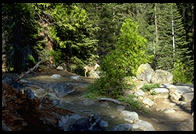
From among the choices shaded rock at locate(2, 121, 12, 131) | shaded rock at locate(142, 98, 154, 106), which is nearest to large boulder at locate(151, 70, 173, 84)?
shaded rock at locate(142, 98, 154, 106)

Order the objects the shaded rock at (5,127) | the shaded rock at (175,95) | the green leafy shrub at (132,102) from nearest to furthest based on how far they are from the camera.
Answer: the shaded rock at (5,127) < the green leafy shrub at (132,102) < the shaded rock at (175,95)

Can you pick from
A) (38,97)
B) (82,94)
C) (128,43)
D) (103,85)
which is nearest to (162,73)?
(128,43)

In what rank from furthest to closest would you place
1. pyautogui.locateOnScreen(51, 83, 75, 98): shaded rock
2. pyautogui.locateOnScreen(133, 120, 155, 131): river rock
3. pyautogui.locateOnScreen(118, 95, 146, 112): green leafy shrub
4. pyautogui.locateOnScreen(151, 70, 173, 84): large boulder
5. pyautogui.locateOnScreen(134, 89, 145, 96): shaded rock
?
pyautogui.locateOnScreen(151, 70, 173, 84): large boulder, pyautogui.locateOnScreen(134, 89, 145, 96): shaded rock, pyautogui.locateOnScreen(51, 83, 75, 98): shaded rock, pyautogui.locateOnScreen(118, 95, 146, 112): green leafy shrub, pyautogui.locateOnScreen(133, 120, 155, 131): river rock

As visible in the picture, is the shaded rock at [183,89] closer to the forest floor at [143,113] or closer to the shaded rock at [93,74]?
the forest floor at [143,113]

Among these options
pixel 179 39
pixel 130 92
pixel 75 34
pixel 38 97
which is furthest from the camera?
pixel 179 39

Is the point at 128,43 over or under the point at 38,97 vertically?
over

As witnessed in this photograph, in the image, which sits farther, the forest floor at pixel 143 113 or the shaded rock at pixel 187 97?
the shaded rock at pixel 187 97

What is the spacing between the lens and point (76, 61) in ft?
56.1

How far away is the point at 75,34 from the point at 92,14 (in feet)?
22.5

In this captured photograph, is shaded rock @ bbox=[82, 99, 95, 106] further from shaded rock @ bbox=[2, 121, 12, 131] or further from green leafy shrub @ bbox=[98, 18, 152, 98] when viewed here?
shaded rock @ bbox=[2, 121, 12, 131]

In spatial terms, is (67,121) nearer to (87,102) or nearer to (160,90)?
(87,102)

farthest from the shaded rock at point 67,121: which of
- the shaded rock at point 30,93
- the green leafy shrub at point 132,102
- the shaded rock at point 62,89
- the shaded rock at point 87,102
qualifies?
the green leafy shrub at point 132,102

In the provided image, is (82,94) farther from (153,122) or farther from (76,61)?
(76,61)

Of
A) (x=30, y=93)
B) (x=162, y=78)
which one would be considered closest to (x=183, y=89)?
(x=162, y=78)
